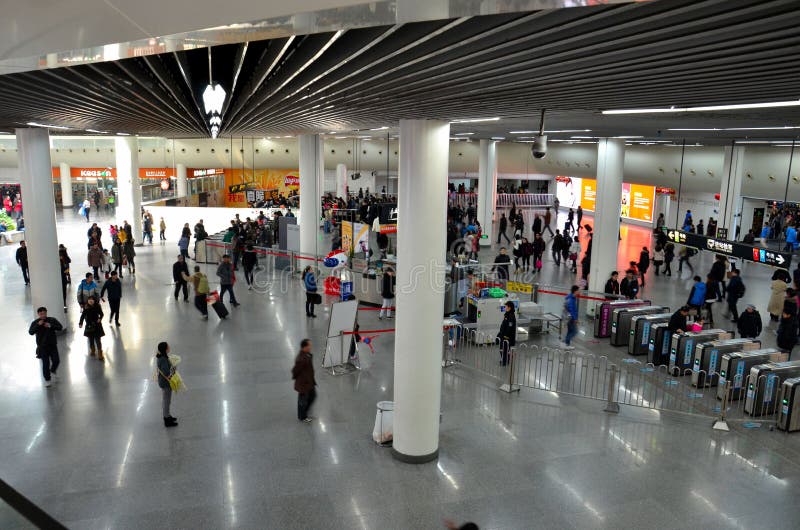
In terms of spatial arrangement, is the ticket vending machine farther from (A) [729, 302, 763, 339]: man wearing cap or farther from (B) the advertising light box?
(B) the advertising light box

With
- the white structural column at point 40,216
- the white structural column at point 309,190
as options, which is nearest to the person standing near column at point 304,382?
the white structural column at point 40,216

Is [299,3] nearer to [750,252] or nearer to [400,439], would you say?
[400,439]

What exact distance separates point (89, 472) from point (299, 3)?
6448mm

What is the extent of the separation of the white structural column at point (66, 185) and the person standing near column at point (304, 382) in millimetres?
Result: 35744

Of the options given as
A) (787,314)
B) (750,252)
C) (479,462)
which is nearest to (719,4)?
(479,462)

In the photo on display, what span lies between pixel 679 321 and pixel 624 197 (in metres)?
25.4

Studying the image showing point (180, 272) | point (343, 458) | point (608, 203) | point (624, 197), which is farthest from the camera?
point (624, 197)

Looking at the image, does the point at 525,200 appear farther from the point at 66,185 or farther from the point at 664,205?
the point at 66,185

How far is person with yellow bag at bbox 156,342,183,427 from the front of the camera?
26.2ft

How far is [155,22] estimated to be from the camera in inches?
111

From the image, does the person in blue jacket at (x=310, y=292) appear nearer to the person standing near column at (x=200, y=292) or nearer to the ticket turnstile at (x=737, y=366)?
the person standing near column at (x=200, y=292)

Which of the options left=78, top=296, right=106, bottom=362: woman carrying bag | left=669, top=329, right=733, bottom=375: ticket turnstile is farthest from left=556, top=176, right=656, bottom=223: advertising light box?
left=78, top=296, right=106, bottom=362: woman carrying bag

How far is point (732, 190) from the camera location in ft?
72.0

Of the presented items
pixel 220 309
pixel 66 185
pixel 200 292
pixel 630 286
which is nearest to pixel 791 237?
pixel 630 286
